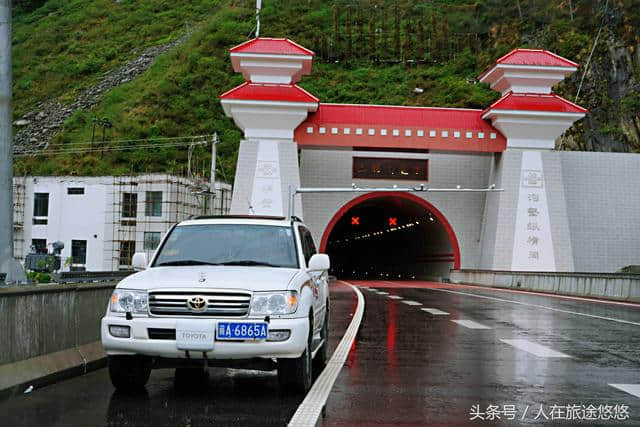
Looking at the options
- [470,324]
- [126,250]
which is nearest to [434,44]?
[126,250]

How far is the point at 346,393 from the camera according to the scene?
27.9ft

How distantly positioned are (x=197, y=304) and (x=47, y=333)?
2391 millimetres

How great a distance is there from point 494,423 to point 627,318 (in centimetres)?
1307

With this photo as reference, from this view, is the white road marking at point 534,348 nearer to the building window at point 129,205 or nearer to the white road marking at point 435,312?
the white road marking at point 435,312

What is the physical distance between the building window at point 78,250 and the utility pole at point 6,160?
176 ft

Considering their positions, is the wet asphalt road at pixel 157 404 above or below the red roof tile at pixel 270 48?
below

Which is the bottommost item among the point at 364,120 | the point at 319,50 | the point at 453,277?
the point at 453,277

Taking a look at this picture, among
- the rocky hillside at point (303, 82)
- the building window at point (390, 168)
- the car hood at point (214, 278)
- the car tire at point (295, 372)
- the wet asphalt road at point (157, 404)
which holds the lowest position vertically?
the wet asphalt road at point (157, 404)

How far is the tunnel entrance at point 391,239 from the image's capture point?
52469 millimetres

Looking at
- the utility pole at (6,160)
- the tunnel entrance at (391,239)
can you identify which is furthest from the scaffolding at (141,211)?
the utility pole at (6,160)

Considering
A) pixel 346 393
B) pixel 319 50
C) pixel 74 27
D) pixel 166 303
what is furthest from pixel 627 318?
pixel 74 27

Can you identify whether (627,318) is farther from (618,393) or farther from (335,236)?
(335,236)

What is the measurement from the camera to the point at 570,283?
32188 mm

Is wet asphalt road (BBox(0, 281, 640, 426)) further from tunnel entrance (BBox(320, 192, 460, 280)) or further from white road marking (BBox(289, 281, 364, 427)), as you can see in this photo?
tunnel entrance (BBox(320, 192, 460, 280))
